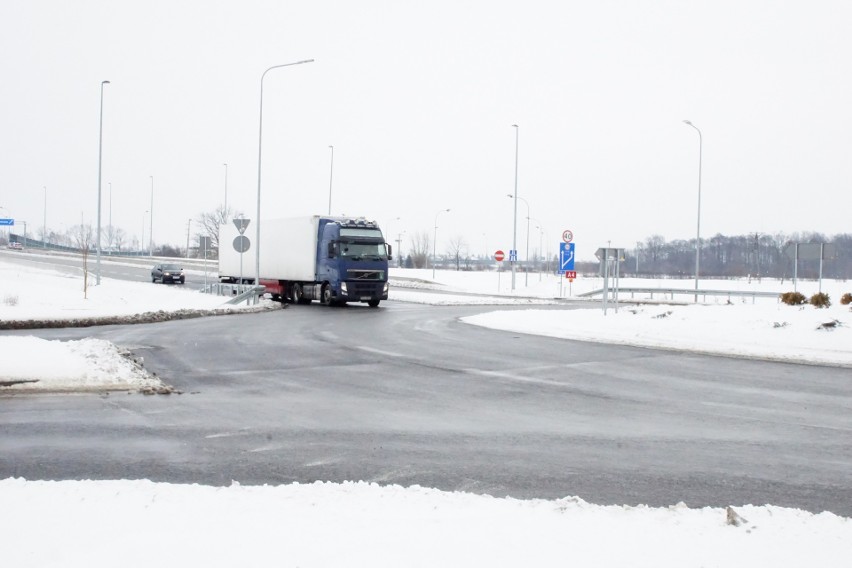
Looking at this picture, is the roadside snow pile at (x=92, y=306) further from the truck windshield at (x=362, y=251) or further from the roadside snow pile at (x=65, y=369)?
the roadside snow pile at (x=65, y=369)

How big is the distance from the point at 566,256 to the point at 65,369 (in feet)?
109

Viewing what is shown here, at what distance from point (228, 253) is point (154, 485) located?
38.0m

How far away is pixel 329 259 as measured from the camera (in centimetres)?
3262

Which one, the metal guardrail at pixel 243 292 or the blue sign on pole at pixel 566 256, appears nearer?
the metal guardrail at pixel 243 292

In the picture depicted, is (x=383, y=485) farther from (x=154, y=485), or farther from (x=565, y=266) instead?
(x=565, y=266)

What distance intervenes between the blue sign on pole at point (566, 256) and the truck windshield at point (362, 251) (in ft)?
41.3

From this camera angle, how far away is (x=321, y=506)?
5605 millimetres

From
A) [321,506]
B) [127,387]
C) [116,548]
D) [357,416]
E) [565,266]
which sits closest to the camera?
[116,548]

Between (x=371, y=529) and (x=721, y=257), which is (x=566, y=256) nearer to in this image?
(x=371, y=529)

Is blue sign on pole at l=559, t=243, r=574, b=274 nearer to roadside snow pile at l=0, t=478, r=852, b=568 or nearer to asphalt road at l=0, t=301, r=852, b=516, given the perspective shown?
asphalt road at l=0, t=301, r=852, b=516

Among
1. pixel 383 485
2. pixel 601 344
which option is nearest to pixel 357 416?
pixel 383 485

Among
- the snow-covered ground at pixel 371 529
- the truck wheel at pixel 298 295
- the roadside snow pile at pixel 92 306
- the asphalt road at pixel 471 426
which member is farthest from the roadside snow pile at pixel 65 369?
the truck wheel at pixel 298 295

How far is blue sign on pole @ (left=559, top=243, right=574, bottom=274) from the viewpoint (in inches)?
1642

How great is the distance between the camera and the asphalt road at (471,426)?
269 inches
